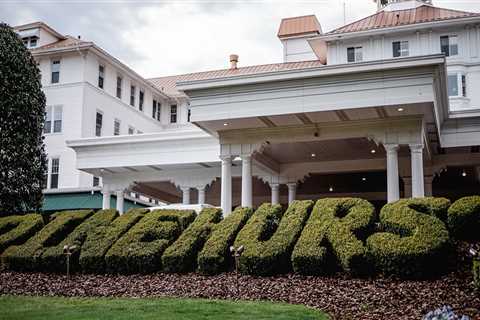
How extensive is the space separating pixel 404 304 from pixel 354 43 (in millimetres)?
26745

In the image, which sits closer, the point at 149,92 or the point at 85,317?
the point at 85,317

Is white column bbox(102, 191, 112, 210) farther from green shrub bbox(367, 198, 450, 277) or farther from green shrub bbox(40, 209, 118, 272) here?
green shrub bbox(367, 198, 450, 277)

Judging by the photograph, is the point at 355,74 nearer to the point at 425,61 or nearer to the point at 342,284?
the point at 425,61

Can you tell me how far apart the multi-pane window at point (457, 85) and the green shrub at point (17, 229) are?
24917 mm

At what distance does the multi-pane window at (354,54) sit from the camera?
3494 centimetres

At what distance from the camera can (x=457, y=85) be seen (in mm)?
34125

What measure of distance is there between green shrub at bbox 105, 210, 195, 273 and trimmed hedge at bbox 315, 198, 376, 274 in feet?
11.4

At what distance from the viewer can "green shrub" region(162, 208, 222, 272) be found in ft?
44.5

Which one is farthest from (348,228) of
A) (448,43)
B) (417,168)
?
(448,43)

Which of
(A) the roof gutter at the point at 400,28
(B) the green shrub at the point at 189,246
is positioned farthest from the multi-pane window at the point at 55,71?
(B) the green shrub at the point at 189,246

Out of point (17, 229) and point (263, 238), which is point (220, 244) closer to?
point (263, 238)

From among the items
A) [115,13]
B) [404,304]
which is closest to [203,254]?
[404,304]

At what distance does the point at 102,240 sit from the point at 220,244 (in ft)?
10.3

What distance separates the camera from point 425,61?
17.2 metres
